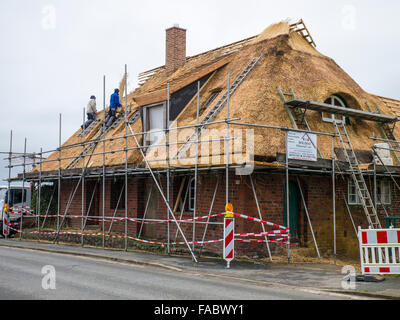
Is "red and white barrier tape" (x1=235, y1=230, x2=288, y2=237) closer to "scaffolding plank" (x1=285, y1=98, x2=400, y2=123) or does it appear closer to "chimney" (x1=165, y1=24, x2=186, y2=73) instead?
"scaffolding plank" (x1=285, y1=98, x2=400, y2=123)

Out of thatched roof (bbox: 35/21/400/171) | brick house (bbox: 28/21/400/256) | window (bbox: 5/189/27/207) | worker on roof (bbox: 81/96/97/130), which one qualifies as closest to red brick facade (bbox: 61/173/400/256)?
brick house (bbox: 28/21/400/256)

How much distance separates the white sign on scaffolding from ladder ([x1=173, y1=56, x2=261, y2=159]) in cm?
260

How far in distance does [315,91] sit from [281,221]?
5.18 m

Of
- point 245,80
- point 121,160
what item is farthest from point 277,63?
point 121,160

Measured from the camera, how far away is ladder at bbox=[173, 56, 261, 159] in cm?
1513

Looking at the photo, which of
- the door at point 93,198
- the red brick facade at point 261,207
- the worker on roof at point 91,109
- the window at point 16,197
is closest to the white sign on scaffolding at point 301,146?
the red brick facade at point 261,207

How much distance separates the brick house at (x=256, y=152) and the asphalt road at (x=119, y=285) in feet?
10.9

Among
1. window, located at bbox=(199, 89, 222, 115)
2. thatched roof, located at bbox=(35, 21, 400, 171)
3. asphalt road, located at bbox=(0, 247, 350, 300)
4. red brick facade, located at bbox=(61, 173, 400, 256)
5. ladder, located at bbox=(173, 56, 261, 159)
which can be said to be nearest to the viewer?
asphalt road, located at bbox=(0, 247, 350, 300)

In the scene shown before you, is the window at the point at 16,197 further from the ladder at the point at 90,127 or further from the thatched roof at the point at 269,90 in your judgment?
the thatched roof at the point at 269,90

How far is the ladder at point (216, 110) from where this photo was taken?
596 inches

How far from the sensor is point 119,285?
9180 mm

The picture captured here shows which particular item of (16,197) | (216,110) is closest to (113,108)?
(16,197)
